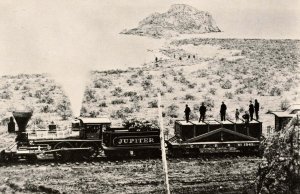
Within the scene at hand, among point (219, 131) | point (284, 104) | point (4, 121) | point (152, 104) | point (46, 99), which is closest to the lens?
point (219, 131)

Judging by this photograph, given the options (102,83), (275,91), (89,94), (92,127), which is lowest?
(92,127)

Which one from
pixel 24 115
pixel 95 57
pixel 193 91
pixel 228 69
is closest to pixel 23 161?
pixel 24 115

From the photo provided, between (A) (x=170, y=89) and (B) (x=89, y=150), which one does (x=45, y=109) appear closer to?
(A) (x=170, y=89)

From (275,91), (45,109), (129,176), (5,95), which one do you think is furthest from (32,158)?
(275,91)

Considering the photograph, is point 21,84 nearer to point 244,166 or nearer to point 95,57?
point 95,57

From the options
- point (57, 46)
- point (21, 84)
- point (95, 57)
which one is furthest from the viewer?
point (95, 57)

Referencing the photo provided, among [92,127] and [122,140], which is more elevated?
[92,127]

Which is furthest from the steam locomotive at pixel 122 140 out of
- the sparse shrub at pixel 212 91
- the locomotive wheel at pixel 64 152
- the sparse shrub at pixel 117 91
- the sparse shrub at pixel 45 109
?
the sparse shrub at pixel 117 91

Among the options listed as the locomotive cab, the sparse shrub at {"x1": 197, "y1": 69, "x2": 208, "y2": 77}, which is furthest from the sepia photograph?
the sparse shrub at {"x1": 197, "y1": 69, "x2": 208, "y2": 77}
